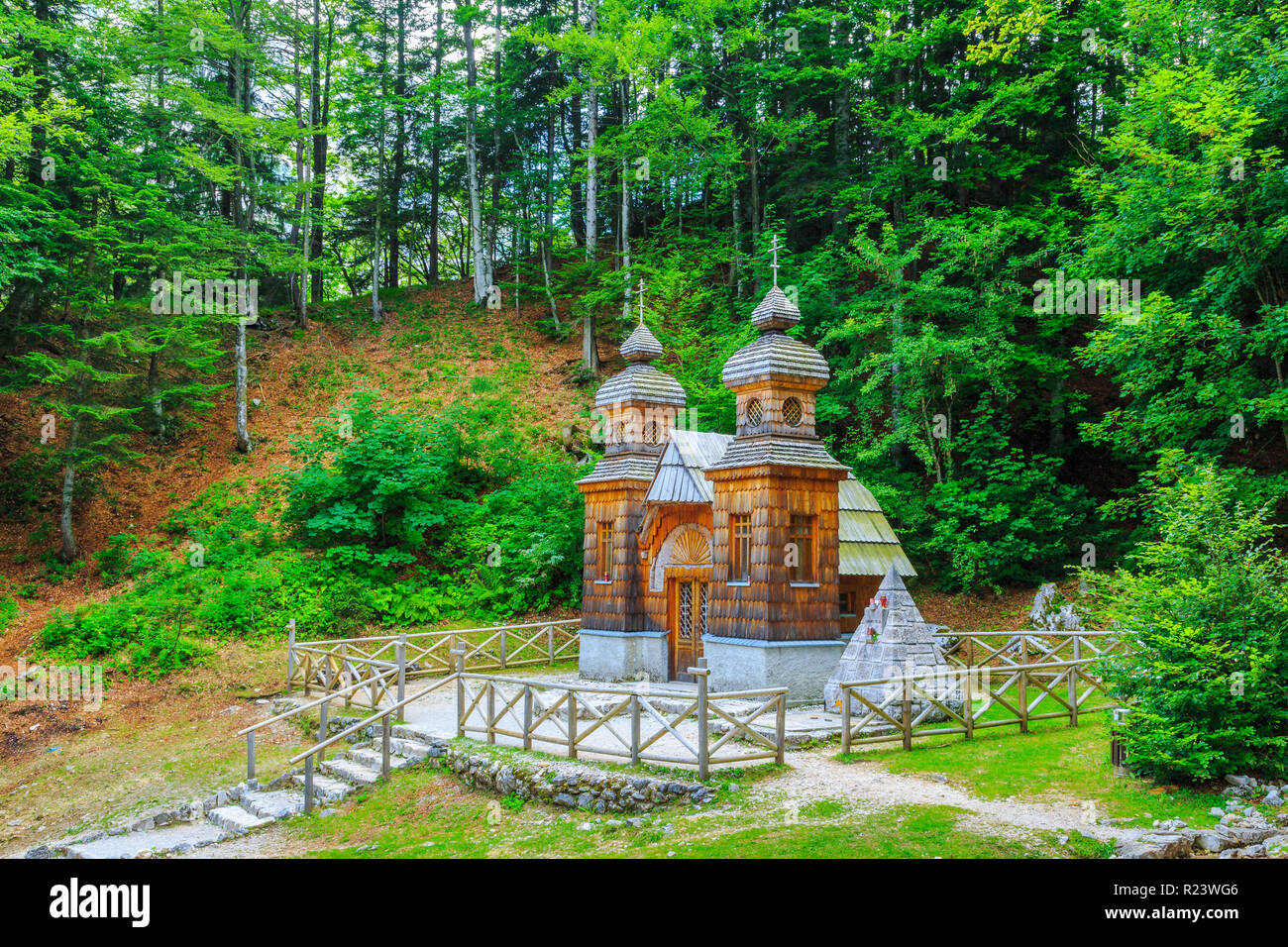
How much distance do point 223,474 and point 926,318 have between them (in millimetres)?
20432

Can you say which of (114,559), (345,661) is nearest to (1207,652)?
(345,661)

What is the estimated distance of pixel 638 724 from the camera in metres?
10.3

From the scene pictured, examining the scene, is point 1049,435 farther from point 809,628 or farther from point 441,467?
point 441,467

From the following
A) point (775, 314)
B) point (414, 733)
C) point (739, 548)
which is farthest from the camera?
point (775, 314)

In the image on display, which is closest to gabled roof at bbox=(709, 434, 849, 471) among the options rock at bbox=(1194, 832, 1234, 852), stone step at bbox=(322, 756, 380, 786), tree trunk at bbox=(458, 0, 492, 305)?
stone step at bbox=(322, 756, 380, 786)

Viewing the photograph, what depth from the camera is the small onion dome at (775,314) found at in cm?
1524

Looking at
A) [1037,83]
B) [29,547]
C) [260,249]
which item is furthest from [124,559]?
[1037,83]

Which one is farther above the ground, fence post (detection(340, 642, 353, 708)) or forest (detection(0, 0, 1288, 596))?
forest (detection(0, 0, 1288, 596))

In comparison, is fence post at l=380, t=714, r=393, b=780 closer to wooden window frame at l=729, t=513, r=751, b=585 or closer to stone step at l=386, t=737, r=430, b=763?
stone step at l=386, t=737, r=430, b=763

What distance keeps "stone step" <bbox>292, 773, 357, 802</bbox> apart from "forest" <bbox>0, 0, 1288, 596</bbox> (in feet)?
37.7

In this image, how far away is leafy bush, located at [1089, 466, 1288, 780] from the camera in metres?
8.38

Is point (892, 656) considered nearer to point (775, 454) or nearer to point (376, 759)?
point (775, 454)

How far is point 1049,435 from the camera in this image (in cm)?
2323

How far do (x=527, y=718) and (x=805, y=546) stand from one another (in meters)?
5.87
